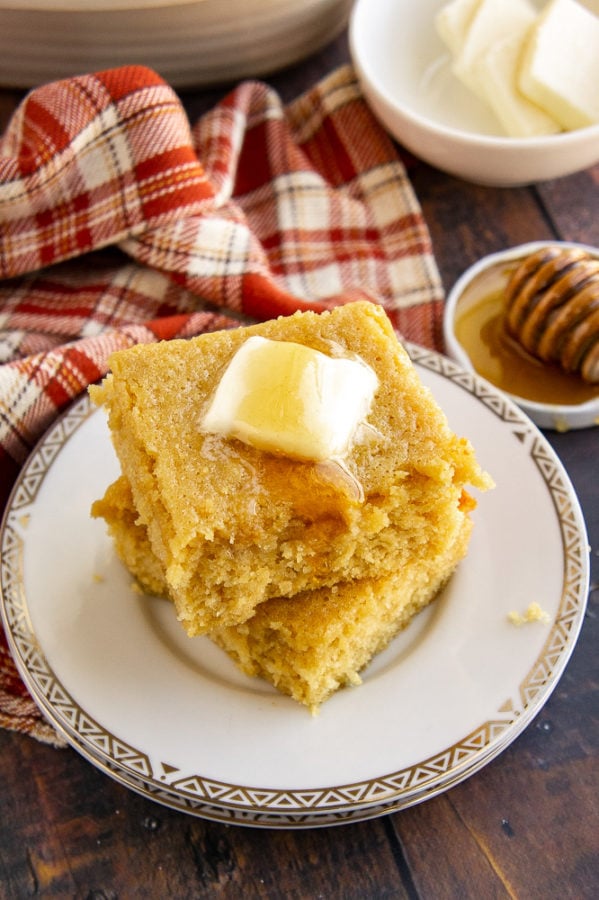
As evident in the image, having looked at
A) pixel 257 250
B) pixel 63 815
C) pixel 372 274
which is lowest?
pixel 63 815

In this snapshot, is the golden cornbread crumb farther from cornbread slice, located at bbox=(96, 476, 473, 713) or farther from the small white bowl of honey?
the small white bowl of honey

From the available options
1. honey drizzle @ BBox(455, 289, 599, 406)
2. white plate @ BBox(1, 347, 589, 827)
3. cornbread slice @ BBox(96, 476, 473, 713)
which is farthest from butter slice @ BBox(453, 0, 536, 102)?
cornbread slice @ BBox(96, 476, 473, 713)

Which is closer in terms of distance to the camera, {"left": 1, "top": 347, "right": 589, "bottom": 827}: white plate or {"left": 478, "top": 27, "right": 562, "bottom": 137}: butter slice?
{"left": 1, "top": 347, "right": 589, "bottom": 827}: white plate

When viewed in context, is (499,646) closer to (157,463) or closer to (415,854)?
(415,854)

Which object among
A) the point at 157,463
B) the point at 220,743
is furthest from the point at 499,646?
the point at 157,463

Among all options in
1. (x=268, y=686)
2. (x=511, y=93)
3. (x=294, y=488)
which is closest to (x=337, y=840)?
(x=268, y=686)

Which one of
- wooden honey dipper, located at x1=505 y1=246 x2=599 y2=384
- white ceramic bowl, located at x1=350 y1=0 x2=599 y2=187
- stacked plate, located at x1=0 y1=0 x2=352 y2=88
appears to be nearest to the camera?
wooden honey dipper, located at x1=505 y1=246 x2=599 y2=384
